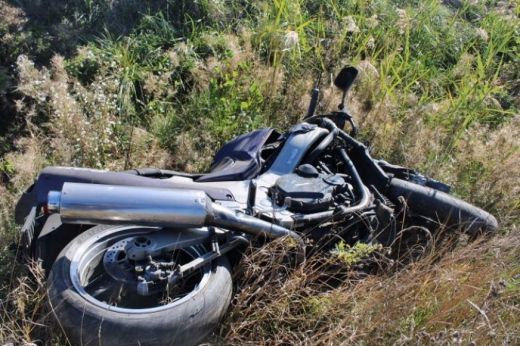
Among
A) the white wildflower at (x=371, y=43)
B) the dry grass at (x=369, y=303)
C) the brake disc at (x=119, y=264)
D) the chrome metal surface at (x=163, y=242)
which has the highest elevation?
the white wildflower at (x=371, y=43)

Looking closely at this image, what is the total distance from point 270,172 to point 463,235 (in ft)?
3.77

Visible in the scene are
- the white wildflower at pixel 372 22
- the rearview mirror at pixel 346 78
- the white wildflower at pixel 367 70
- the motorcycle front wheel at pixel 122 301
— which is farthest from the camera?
the white wildflower at pixel 372 22

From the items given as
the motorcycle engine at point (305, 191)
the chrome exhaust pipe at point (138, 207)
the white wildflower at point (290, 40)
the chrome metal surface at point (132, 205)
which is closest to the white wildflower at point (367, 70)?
the white wildflower at point (290, 40)

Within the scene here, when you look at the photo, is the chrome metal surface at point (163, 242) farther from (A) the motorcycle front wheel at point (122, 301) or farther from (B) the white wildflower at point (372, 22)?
(B) the white wildflower at point (372, 22)

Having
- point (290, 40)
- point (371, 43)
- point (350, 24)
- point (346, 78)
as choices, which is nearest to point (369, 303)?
point (346, 78)

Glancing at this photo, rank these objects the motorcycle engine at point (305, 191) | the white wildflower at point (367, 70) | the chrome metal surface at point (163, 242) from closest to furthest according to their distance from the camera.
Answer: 1. the chrome metal surface at point (163, 242)
2. the motorcycle engine at point (305, 191)
3. the white wildflower at point (367, 70)

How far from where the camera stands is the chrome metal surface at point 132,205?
96.0 inches

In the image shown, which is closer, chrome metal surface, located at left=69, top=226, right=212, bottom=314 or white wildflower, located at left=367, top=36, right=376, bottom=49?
chrome metal surface, located at left=69, top=226, right=212, bottom=314

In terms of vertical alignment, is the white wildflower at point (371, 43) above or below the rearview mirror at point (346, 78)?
below

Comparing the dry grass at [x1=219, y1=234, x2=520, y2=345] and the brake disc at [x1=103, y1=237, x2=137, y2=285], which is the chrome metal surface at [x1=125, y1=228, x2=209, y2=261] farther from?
the dry grass at [x1=219, y1=234, x2=520, y2=345]

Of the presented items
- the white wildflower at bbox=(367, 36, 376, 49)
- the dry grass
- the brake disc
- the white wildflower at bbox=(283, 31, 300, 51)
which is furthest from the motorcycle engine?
the white wildflower at bbox=(367, 36, 376, 49)

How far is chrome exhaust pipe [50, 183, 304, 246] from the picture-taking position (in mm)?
2438

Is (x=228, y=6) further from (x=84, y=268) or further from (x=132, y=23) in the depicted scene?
(x=84, y=268)

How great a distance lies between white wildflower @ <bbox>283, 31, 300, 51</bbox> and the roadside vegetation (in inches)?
0.7
